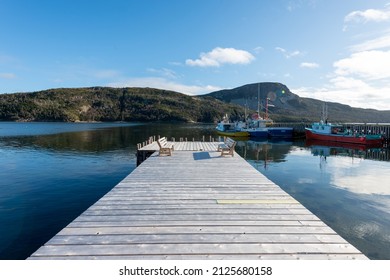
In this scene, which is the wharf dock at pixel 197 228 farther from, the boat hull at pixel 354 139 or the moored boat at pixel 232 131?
the moored boat at pixel 232 131

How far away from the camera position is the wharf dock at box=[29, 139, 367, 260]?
4936 millimetres

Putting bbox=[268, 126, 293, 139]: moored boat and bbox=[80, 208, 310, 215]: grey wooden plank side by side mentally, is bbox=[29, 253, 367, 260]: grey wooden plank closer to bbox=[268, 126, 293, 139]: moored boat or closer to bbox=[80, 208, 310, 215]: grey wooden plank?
bbox=[80, 208, 310, 215]: grey wooden plank

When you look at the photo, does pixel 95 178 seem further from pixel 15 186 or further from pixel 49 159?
pixel 49 159

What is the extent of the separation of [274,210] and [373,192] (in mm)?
12874

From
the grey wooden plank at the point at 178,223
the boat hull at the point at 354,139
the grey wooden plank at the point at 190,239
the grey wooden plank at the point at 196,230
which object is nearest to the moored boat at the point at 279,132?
the boat hull at the point at 354,139

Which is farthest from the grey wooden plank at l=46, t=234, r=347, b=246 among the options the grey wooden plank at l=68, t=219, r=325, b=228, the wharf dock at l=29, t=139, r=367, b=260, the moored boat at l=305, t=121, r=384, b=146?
the moored boat at l=305, t=121, r=384, b=146

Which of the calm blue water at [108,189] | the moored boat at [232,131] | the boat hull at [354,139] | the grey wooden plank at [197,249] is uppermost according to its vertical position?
the moored boat at [232,131]

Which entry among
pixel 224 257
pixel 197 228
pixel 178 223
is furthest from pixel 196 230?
pixel 224 257

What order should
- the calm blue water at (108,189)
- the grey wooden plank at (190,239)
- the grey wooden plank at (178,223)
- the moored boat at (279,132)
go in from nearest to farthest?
the grey wooden plank at (190,239), the grey wooden plank at (178,223), the calm blue water at (108,189), the moored boat at (279,132)

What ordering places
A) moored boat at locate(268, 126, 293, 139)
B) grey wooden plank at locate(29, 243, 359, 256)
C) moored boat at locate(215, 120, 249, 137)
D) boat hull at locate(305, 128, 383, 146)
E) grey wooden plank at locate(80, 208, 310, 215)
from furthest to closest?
moored boat at locate(215, 120, 249, 137) → moored boat at locate(268, 126, 293, 139) → boat hull at locate(305, 128, 383, 146) → grey wooden plank at locate(80, 208, 310, 215) → grey wooden plank at locate(29, 243, 359, 256)

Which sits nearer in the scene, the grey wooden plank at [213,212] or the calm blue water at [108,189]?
the grey wooden plank at [213,212]

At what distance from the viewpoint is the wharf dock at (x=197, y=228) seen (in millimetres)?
4936

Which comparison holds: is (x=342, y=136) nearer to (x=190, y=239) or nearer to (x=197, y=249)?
(x=190, y=239)
